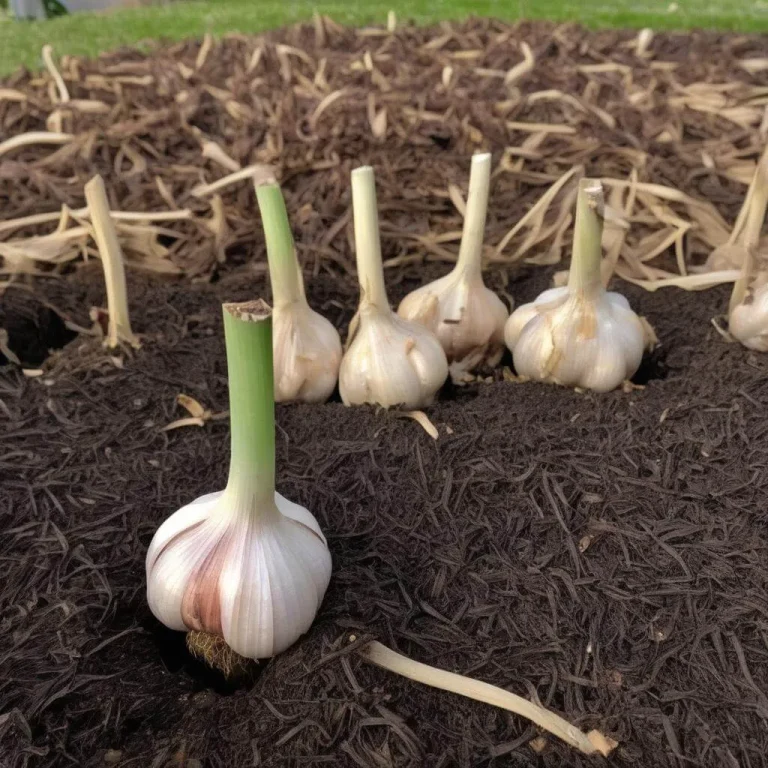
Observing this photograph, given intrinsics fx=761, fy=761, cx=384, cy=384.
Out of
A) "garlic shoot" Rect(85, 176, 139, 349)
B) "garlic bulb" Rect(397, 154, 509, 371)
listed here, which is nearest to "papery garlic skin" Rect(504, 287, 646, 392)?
"garlic bulb" Rect(397, 154, 509, 371)

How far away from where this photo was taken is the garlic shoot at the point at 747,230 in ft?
4.55

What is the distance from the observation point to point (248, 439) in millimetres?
789

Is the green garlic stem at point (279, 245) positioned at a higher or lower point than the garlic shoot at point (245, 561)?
higher

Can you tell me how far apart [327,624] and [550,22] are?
2.98m

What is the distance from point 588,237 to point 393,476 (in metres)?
0.50

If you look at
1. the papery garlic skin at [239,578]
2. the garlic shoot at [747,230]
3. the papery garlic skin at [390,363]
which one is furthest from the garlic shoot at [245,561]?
the garlic shoot at [747,230]

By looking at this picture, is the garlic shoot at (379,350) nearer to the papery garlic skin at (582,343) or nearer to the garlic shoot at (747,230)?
the papery garlic skin at (582,343)

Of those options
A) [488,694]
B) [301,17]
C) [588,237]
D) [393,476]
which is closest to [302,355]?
[393,476]

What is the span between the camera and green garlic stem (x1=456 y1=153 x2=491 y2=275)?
1.33 m

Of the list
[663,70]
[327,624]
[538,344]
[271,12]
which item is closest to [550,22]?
[663,70]

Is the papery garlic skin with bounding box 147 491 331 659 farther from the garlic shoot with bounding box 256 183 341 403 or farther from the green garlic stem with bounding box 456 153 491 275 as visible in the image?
the green garlic stem with bounding box 456 153 491 275

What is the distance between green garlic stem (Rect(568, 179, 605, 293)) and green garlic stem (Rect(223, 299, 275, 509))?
66 centimetres

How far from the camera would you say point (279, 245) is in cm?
122

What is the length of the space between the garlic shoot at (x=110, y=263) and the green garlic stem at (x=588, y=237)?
83 cm
